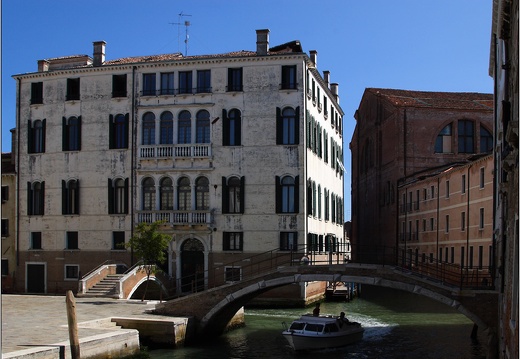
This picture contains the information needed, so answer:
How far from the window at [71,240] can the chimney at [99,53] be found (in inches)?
333

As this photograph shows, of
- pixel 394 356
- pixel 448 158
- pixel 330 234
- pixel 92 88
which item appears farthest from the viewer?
pixel 448 158

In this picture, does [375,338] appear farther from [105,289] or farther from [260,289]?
[105,289]

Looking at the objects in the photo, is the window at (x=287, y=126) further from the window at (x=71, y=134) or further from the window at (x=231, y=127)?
the window at (x=71, y=134)

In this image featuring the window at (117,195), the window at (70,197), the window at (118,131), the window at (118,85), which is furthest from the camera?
the window at (70,197)

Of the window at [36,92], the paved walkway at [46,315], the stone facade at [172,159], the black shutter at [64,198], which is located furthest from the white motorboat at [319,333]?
the window at [36,92]

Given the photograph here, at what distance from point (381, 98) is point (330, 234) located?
49.7ft

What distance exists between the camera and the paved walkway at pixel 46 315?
58.2 ft

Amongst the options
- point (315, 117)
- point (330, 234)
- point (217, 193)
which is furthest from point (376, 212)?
point (217, 193)

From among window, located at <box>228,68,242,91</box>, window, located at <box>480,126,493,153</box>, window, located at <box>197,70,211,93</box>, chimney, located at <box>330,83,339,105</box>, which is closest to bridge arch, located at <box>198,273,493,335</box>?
window, located at <box>228,68,242,91</box>

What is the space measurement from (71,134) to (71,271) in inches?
262

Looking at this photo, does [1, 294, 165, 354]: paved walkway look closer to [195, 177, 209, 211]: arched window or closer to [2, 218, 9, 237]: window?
[195, 177, 209, 211]: arched window

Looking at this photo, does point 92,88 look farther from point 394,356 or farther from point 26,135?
point 394,356

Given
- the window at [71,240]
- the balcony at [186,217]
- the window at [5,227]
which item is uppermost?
the balcony at [186,217]

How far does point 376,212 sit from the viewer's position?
52.7 metres
